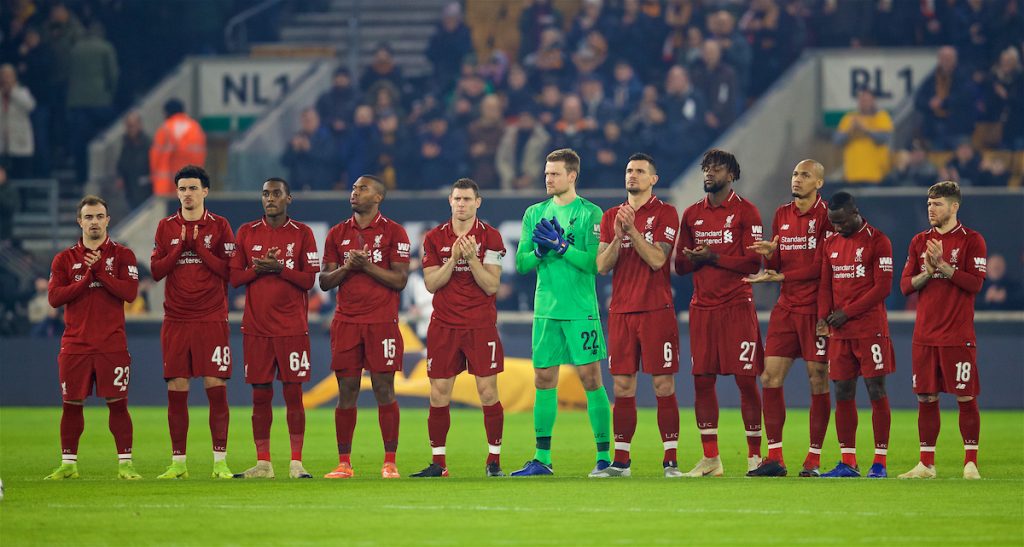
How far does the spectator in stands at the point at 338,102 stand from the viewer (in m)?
26.5

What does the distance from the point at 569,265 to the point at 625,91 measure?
1286 centimetres

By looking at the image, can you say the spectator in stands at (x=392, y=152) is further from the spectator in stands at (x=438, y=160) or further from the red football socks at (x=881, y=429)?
the red football socks at (x=881, y=429)

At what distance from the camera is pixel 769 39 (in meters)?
26.3

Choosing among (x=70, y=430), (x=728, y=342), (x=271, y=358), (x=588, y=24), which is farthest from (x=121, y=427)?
(x=588, y=24)

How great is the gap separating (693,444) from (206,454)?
4.88 meters

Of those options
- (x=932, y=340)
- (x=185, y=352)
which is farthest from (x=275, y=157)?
(x=932, y=340)

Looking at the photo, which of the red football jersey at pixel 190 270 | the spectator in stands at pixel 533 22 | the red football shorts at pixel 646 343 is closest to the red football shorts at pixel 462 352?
the red football shorts at pixel 646 343

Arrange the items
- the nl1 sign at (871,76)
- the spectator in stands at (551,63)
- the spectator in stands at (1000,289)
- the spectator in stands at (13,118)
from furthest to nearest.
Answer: the spectator in stands at (13,118) → the spectator in stands at (551,63) → the nl1 sign at (871,76) → the spectator in stands at (1000,289)

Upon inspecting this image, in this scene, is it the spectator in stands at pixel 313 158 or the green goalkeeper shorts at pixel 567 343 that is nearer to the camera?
the green goalkeeper shorts at pixel 567 343

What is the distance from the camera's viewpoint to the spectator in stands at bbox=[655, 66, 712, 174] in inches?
960

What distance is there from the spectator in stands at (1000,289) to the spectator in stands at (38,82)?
1552 cm

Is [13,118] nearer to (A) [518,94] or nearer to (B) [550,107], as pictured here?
(A) [518,94]

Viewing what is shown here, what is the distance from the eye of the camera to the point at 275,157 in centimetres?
2684

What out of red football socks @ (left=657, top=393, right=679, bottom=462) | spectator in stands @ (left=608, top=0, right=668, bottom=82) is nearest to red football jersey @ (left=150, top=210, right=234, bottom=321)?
red football socks @ (left=657, top=393, right=679, bottom=462)
